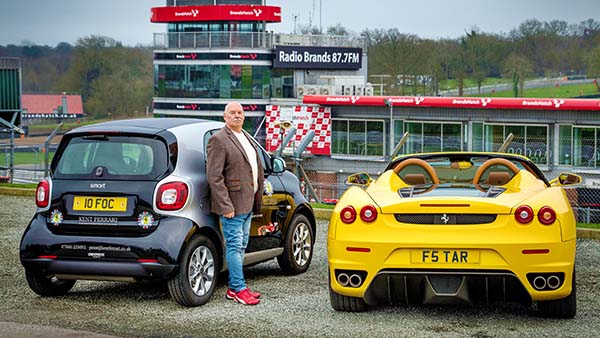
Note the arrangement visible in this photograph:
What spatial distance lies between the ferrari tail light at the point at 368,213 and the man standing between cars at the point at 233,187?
128cm

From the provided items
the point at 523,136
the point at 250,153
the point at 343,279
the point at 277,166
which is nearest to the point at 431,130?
the point at 523,136

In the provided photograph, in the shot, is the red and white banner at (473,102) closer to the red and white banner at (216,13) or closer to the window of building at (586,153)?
the window of building at (586,153)

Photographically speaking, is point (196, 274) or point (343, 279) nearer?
point (343, 279)

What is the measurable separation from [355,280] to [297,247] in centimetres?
273

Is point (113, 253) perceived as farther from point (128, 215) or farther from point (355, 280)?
point (355, 280)

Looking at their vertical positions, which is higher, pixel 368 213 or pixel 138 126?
pixel 138 126

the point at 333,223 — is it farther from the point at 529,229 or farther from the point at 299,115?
the point at 299,115

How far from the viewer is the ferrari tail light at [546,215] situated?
7.61m

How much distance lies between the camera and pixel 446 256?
24.6 feet

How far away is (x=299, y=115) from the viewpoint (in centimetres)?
7369

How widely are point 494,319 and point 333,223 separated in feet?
4.51

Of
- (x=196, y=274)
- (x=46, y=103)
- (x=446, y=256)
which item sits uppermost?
(x=446, y=256)

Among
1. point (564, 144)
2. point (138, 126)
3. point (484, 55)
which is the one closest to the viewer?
point (138, 126)

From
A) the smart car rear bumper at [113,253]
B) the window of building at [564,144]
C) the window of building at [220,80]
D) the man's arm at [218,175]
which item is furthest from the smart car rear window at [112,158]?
the window of building at [220,80]
